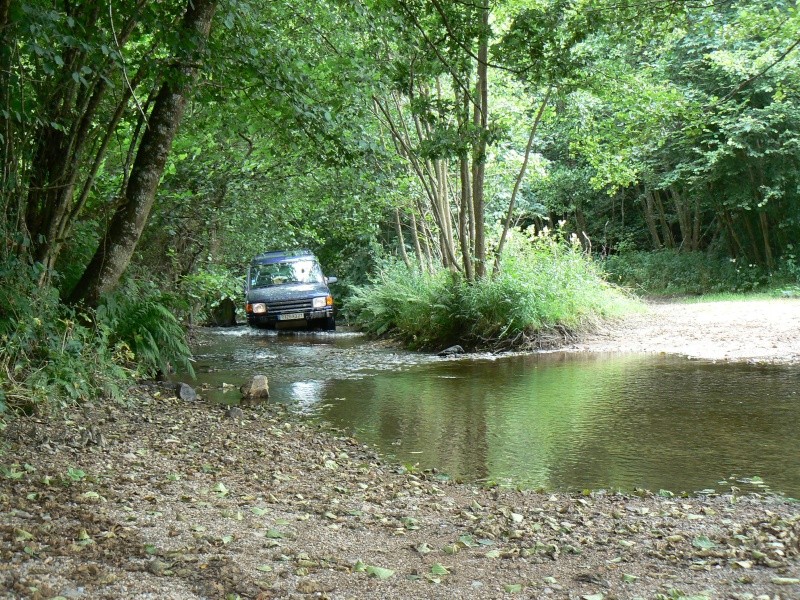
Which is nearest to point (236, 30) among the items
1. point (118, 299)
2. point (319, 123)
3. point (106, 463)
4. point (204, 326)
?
point (319, 123)

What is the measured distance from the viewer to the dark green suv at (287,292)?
20.0 meters

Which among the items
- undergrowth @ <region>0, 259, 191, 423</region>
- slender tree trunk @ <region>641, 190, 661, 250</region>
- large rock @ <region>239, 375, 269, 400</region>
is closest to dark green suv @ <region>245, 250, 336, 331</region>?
large rock @ <region>239, 375, 269, 400</region>

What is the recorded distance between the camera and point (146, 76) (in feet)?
30.0

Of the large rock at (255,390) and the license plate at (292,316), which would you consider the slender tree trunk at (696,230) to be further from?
the large rock at (255,390)

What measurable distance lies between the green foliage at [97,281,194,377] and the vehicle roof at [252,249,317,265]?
34.2 ft

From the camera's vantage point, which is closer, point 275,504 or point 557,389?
point 275,504

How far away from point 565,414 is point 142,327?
198 inches

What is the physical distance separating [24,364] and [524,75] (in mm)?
5150

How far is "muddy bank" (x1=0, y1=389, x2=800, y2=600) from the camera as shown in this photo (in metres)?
3.50

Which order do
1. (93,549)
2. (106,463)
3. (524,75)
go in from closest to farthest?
1. (93,549)
2. (106,463)
3. (524,75)

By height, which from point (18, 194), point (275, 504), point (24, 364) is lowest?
point (275, 504)

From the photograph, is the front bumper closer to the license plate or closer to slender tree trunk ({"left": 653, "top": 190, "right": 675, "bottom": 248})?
the license plate

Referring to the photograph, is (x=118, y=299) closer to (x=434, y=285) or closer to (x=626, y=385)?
(x=626, y=385)

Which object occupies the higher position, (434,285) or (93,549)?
(434,285)
